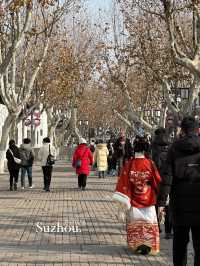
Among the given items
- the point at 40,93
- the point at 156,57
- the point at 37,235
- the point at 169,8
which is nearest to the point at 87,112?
the point at 40,93

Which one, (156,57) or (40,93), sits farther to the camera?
(40,93)

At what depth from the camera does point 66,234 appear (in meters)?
11.3

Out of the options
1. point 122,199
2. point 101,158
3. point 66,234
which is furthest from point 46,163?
point 122,199

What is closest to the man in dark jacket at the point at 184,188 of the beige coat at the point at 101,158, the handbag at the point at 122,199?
the handbag at the point at 122,199

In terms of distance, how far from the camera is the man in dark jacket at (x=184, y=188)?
7109mm

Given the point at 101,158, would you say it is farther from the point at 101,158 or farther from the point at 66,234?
the point at 66,234

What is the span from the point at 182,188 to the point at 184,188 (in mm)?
22

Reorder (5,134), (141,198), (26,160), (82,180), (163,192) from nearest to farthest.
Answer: (163,192) → (141,198) → (82,180) → (26,160) → (5,134)

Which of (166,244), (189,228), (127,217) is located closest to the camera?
(189,228)

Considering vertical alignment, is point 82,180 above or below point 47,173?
below

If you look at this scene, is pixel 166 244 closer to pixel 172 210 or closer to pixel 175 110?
pixel 172 210

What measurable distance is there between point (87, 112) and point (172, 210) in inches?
2788

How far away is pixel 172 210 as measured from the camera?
7.23m

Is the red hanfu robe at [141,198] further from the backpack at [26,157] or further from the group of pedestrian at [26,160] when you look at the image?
the backpack at [26,157]
